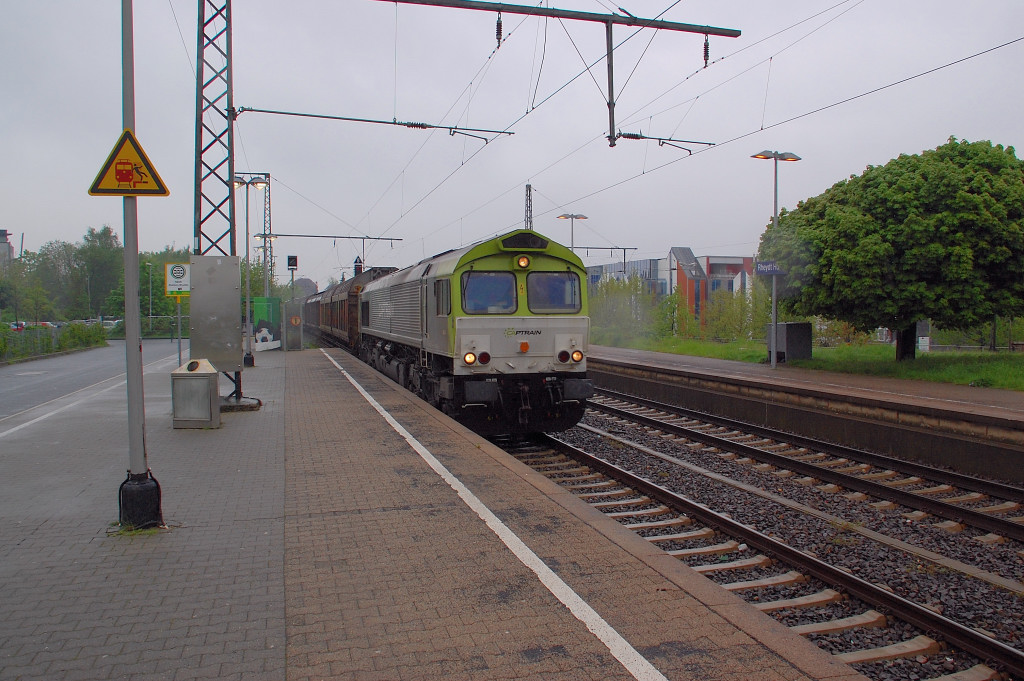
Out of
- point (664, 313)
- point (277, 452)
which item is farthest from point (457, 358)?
point (664, 313)

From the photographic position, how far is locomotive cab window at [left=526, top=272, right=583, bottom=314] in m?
11.7

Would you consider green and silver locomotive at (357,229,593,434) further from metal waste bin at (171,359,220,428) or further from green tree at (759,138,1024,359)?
green tree at (759,138,1024,359)

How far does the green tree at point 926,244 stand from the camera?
1608 centimetres

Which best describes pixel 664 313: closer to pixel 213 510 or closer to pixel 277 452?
pixel 277 452

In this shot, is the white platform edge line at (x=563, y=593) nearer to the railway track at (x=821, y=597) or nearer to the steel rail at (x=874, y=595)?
the railway track at (x=821, y=597)

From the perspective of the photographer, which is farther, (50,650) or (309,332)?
(309,332)

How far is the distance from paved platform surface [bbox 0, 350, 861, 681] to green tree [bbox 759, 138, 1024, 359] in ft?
40.7

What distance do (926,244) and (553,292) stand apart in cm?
1010

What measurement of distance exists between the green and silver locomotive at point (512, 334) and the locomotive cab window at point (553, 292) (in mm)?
16

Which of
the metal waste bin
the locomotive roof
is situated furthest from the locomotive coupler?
the metal waste bin

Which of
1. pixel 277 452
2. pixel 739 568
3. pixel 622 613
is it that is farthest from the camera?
pixel 277 452

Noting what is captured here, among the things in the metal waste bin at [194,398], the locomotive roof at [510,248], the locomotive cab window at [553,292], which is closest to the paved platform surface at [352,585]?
the metal waste bin at [194,398]

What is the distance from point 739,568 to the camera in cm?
614

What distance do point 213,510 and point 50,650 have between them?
9.02 feet
